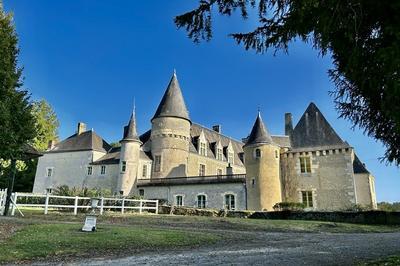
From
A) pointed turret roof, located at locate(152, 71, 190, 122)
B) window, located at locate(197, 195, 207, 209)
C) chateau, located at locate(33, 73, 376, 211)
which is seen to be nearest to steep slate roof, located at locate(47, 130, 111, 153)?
chateau, located at locate(33, 73, 376, 211)

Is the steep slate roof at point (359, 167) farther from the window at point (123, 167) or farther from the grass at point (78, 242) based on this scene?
Result: the grass at point (78, 242)

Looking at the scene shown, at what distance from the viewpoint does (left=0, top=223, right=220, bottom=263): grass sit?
24.4 feet

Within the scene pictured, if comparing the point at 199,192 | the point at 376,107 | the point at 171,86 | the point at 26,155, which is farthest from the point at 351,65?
the point at 171,86

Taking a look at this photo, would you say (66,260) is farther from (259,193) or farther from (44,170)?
(44,170)

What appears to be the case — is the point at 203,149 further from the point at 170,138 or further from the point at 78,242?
the point at 78,242

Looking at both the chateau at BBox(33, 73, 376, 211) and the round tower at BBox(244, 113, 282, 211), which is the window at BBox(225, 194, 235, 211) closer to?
the chateau at BBox(33, 73, 376, 211)

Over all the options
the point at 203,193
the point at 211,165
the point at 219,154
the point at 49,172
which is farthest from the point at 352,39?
the point at 49,172

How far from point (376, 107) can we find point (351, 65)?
1.28m

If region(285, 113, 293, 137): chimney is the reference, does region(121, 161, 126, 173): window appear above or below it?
below

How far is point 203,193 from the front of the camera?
30406 mm

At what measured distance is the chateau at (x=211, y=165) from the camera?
89.7ft

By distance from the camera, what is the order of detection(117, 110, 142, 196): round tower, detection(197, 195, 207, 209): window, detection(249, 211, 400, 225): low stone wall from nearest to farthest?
detection(249, 211, 400, 225): low stone wall → detection(197, 195, 207, 209): window → detection(117, 110, 142, 196): round tower

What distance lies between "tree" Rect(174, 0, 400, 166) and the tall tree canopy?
30.8 ft

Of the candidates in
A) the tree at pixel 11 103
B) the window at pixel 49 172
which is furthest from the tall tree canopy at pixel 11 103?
the window at pixel 49 172
